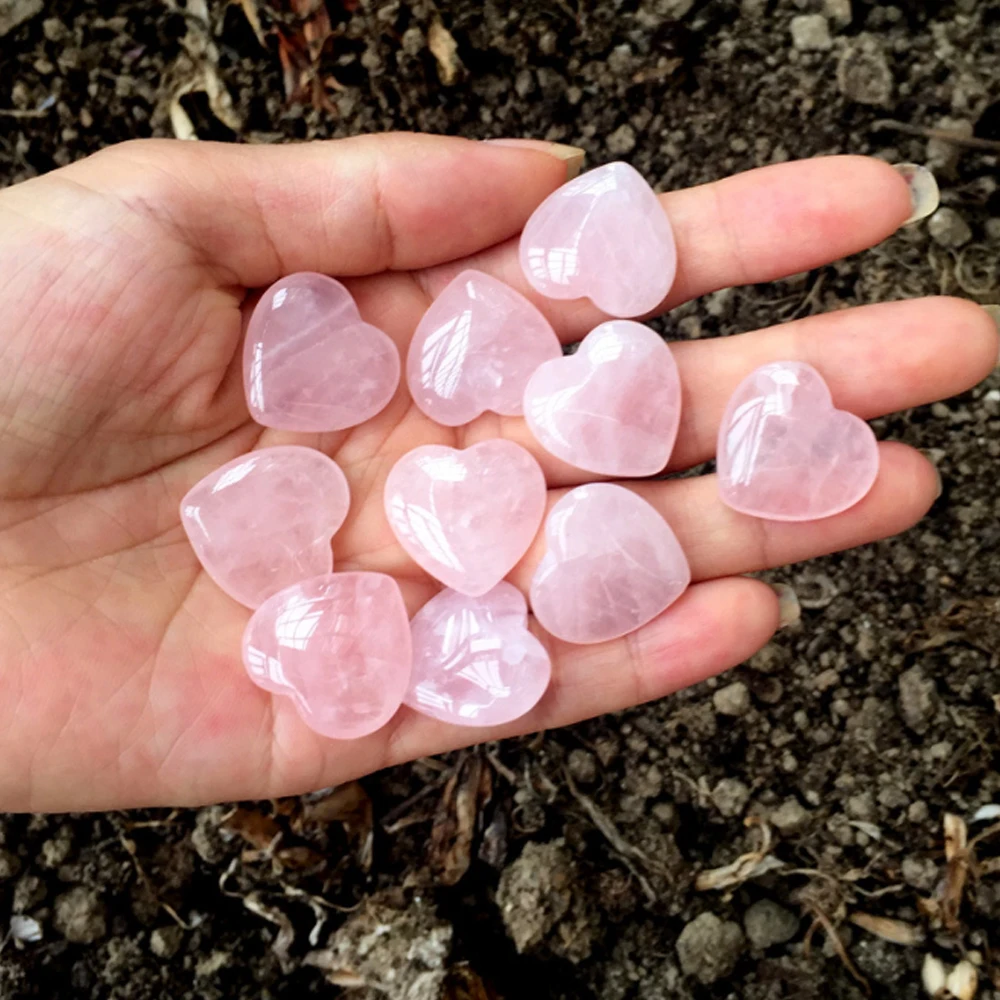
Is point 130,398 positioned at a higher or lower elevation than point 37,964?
higher

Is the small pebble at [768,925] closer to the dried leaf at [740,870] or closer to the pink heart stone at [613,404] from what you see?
the dried leaf at [740,870]

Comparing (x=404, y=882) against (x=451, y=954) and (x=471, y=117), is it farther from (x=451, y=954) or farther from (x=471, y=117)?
(x=471, y=117)

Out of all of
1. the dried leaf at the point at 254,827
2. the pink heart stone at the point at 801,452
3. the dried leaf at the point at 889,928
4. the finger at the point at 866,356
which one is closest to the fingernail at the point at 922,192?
the finger at the point at 866,356

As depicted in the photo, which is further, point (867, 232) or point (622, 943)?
point (622, 943)

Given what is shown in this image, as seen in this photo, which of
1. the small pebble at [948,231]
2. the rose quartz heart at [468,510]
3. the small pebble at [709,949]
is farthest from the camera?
Answer: the small pebble at [948,231]

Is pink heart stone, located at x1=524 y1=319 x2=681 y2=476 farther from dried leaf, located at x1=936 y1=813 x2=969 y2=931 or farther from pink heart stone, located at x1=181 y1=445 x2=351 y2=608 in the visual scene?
dried leaf, located at x1=936 y1=813 x2=969 y2=931

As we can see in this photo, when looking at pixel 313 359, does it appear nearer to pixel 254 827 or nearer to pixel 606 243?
pixel 606 243

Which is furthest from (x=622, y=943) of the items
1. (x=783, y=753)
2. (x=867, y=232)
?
(x=867, y=232)

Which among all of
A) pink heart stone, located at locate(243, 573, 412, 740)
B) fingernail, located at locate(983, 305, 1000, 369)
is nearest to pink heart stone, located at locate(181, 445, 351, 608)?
pink heart stone, located at locate(243, 573, 412, 740)
